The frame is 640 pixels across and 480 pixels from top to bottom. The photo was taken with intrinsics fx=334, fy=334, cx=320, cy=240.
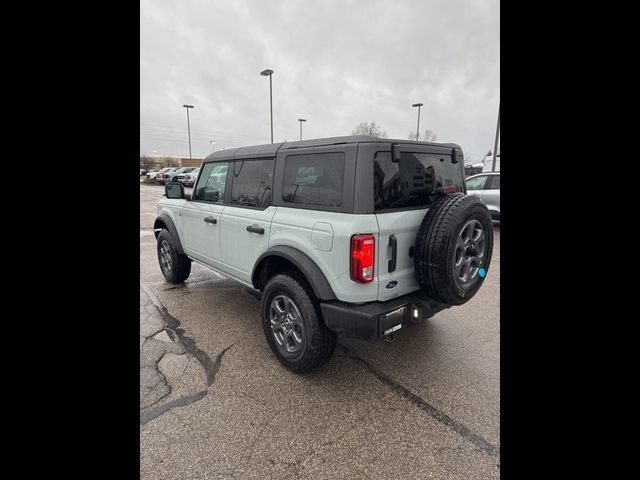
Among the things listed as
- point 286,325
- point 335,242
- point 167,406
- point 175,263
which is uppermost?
point 335,242

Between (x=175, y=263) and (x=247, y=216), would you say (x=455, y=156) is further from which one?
(x=175, y=263)

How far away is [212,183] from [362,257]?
97.9 inches

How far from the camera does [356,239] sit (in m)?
2.27

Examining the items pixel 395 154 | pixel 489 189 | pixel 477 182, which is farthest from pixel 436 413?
pixel 477 182

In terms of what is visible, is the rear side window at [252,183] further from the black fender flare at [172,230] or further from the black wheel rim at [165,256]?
the black wheel rim at [165,256]

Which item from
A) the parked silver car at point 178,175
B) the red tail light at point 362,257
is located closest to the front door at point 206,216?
the red tail light at point 362,257

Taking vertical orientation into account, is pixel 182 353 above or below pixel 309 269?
below

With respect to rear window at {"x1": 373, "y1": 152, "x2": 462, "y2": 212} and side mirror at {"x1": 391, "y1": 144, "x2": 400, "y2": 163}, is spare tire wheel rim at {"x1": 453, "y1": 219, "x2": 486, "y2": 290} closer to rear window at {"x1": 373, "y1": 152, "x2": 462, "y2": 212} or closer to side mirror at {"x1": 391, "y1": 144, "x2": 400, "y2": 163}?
rear window at {"x1": 373, "y1": 152, "x2": 462, "y2": 212}

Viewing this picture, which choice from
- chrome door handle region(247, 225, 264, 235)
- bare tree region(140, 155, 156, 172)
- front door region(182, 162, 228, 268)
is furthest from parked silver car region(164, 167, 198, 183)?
chrome door handle region(247, 225, 264, 235)

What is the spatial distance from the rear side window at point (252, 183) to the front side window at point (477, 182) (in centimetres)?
816
